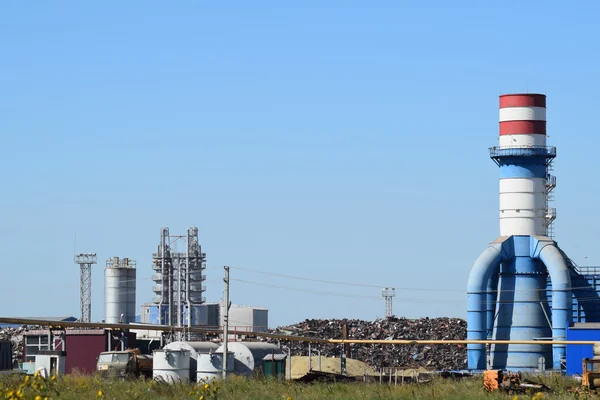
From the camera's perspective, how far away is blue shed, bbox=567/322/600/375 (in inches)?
2415

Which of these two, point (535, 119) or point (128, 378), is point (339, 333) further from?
point (128, 378)

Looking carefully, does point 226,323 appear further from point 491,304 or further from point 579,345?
point 491,304

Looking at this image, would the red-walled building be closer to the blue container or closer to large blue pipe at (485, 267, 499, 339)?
the blue container

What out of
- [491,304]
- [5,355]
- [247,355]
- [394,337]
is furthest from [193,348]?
[394,337]

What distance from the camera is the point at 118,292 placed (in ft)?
298

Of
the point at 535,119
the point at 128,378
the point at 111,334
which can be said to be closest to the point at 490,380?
the point at 128,378

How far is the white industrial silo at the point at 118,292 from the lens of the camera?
298ft

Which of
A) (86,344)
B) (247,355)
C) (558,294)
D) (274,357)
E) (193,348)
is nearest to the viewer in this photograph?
(274,357)

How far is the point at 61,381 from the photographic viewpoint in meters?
36.4

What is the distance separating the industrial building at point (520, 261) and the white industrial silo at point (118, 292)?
32.5 metres

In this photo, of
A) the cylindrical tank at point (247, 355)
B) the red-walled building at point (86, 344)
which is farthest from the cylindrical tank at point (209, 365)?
the red-walled building at point (86, 344)

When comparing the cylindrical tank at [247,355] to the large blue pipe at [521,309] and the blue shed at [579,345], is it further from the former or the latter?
the large blue pipe at [521,309]

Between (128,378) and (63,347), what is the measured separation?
17620 millimetres

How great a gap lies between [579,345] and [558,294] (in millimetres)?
4706
